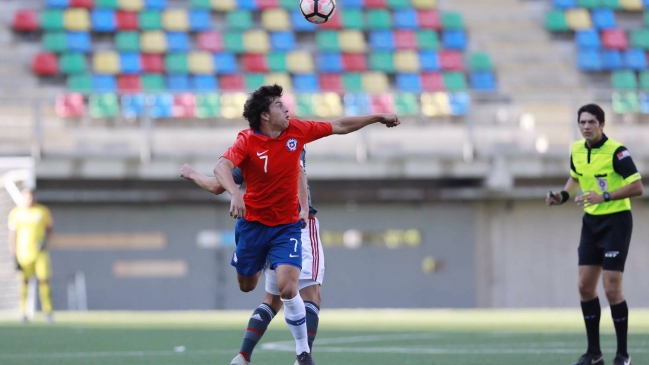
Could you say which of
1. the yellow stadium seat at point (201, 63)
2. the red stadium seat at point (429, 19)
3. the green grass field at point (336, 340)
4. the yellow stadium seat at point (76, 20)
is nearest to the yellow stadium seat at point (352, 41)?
the red stadium seat at point (429, 19)

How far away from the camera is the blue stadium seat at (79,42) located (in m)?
23.4

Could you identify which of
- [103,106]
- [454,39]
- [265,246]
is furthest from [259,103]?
[454,39]

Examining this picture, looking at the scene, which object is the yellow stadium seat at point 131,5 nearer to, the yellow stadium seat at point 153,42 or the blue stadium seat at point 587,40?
the yellow stadium seat at point 153,42

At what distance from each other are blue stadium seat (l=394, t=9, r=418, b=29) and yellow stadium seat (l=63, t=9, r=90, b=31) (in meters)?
7.01

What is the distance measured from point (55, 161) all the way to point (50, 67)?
4853 mm

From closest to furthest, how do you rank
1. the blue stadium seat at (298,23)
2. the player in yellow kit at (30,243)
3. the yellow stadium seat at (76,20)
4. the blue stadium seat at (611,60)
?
the player in yellow kit at (30,243), the yellow stadium seat at (76,20), the blue stadium seat at (298,23), the blue stadium seat at (611,60)

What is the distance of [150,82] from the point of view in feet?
75.5

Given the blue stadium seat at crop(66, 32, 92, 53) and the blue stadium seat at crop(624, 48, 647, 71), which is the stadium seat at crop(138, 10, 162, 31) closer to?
the blue stadium seat at crop(66, 32, 92, 53)

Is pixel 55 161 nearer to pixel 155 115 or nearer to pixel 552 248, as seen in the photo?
pixel 155 115

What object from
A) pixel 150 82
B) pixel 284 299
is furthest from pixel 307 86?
pixel 284 299

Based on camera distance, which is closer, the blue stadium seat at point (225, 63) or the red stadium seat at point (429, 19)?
the blue stadium seat at point (225, 63)

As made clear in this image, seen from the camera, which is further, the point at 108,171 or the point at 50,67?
the point at 50,67

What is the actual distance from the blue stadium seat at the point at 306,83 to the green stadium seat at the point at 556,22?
19.7 ft

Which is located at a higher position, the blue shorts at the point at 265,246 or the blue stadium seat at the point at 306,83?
the blue stadium seat at the point at 306,83
